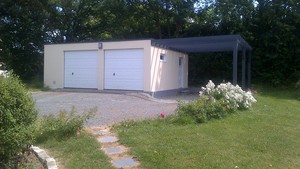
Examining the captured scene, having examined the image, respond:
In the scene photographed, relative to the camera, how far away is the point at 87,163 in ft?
17.0

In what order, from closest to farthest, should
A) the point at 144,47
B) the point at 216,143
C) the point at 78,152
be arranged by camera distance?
the point at 78,152 → the point at 216,143 → the point at 144,47

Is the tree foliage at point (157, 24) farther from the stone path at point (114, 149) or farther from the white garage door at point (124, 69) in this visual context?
the stone path at point (114, 149)

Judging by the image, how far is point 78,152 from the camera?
568cm

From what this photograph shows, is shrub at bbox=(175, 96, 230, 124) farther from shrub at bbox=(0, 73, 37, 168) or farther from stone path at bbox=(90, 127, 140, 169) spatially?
shrub at bbox=(0, 73, 37, 168)

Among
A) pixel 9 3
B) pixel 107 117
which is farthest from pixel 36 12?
pixel 107 117

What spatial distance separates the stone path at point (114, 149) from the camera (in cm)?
514

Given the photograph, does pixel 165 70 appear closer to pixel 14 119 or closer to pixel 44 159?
pixel 44 159

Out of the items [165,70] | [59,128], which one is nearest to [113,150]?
[59,128]

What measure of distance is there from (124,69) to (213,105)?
330 inches

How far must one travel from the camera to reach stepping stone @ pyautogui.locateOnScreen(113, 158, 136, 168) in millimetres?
5059

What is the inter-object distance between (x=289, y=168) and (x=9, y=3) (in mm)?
23020

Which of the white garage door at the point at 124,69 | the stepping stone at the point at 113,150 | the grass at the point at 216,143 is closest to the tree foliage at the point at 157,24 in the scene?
the white garage door at the point at 124,69

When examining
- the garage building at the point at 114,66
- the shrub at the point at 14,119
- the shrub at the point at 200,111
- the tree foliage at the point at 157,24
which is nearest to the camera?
the shrub at the point at 14,119

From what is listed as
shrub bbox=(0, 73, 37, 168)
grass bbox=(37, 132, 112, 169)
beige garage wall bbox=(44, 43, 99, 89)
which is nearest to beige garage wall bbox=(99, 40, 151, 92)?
beige garage wall bbox=(44, 43, 99, 89)
